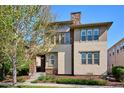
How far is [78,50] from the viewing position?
2172cm

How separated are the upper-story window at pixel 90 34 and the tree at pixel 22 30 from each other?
22.4ft

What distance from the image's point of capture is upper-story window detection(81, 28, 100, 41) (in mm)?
21281

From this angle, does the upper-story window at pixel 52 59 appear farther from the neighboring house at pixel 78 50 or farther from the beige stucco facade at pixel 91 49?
the beige stucco facade at pixel 91 49

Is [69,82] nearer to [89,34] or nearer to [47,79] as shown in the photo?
[47,79]

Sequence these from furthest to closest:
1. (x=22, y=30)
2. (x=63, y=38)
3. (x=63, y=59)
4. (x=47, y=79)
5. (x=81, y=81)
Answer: (x=63, y=38) < (x=63, y=59) < (x=47, y=79) < (x=81, y=81) < (x=22, y=30)

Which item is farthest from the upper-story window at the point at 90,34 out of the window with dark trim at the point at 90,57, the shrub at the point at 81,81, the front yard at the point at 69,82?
the shrub at the point at 81,81

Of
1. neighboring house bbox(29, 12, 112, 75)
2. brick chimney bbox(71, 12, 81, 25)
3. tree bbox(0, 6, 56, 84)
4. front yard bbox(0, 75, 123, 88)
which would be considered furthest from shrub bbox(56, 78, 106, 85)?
brick chimney bbox(71, 12, 81, 25)

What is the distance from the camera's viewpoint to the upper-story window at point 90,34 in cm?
2128

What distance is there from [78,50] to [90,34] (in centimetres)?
161

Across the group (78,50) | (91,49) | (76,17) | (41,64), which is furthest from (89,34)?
(41,64)

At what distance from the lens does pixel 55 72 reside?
72.9 feet

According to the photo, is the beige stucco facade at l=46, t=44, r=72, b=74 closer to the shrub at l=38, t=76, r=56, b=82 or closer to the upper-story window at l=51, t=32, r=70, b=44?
the upper-story window at l=51, t=32, r=70, b=44
